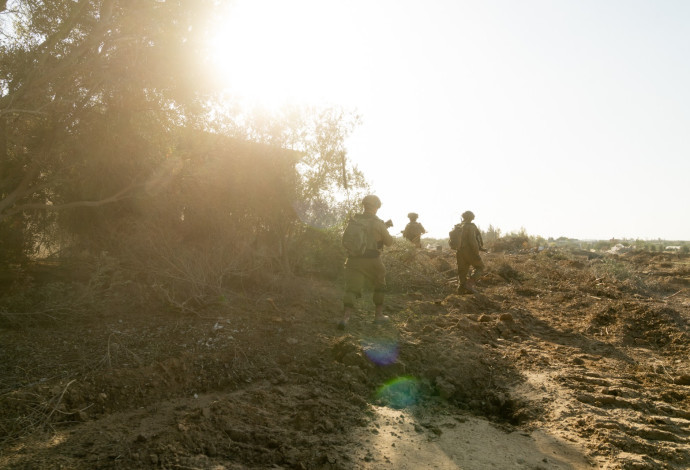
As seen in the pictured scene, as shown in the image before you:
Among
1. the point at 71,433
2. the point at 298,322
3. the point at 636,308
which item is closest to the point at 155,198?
the point at 298,322

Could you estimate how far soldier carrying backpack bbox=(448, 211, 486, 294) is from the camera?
376 inches

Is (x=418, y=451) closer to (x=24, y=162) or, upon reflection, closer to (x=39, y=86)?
(x=39, y=86)

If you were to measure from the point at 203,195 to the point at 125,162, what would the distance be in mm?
1272

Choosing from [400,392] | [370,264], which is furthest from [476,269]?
[400,392]

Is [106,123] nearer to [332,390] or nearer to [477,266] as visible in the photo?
[332,390]

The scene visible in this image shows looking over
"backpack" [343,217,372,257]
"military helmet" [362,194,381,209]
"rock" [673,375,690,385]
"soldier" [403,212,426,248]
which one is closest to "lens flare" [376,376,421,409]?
"backpack" [343,217,372,257]

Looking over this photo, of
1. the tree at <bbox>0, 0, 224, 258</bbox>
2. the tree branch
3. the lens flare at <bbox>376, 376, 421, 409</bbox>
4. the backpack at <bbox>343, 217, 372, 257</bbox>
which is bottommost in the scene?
the lens flare at <bbox>376, 376, 421, 409</bbox>

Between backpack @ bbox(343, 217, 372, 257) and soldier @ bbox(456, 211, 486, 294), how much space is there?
340 centimetres

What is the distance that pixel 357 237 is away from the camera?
6.77m

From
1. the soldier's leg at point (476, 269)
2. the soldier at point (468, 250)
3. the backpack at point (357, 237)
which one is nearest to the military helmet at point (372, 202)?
the backpack at point (357, 237)

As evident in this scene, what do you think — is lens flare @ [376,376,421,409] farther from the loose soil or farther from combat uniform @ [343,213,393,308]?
combat uniform @ [343,213,393,308]

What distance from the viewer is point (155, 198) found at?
24.9ft

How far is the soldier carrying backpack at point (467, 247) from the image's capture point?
955 cm

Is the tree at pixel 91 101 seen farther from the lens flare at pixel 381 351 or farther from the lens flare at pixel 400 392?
the lens flare at pixel 400 392
